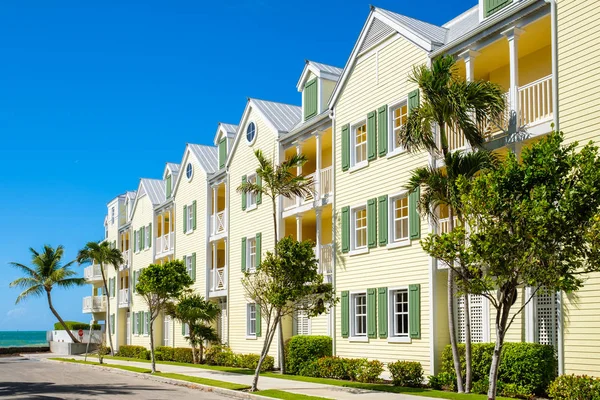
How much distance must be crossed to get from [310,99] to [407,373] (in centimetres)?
1427

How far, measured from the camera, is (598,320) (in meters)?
17.0

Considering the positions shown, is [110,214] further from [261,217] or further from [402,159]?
[402,159]

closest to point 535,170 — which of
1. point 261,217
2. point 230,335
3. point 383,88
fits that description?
point 383,88

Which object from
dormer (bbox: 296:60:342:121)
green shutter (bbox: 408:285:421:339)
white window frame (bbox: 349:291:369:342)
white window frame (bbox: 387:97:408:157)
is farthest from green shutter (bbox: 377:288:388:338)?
dormer (bbox: 296:60:342:121)

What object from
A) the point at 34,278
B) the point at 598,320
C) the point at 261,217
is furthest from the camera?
the point at 34,278

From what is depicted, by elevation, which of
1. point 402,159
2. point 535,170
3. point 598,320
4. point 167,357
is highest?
point 402,159

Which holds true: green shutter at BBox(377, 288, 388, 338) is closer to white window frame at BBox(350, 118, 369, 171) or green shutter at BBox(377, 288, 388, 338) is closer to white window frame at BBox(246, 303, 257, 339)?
white window frame at BBox(350, 118, 369, 171)

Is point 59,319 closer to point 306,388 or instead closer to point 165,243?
point 165,243

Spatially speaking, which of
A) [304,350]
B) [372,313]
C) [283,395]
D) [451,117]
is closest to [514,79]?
[451,117]

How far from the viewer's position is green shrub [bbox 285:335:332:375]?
2850cm

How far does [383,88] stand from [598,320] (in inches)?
480

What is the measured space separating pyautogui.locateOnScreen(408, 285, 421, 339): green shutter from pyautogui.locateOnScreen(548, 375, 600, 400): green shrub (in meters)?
6.60

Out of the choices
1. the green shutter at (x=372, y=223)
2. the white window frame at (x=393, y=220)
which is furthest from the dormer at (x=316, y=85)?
the white window frame at (x=393, y=220)

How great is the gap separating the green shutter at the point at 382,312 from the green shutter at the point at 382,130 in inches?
191
